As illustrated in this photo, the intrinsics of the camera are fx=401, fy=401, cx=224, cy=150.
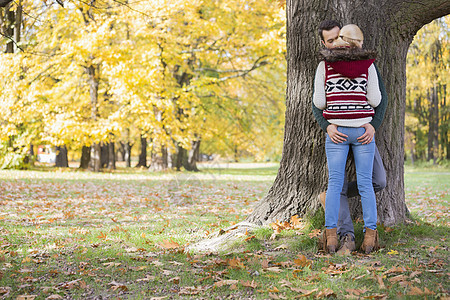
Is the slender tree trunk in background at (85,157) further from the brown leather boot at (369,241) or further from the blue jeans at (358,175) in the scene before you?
the brown leather boot at (369,241)

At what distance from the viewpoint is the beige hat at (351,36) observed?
3.71 meters

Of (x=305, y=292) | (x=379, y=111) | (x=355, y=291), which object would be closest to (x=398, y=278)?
(x=355, y=291)

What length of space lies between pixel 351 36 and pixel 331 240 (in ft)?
6.19

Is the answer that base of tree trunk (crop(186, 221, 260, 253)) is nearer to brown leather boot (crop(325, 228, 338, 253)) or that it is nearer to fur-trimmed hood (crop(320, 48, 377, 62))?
brown leather boot (crop(325, 228, 338, 253))

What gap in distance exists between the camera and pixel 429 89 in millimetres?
27391

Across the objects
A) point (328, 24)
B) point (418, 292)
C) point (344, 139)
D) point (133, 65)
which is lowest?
point (418, 292)

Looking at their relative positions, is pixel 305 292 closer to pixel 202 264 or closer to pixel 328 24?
pixel 202 264

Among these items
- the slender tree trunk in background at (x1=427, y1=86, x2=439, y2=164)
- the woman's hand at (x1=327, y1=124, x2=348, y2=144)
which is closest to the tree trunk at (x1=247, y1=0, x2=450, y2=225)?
the woman's hand at (x1=327, y1=124, x2=348, y2=144)

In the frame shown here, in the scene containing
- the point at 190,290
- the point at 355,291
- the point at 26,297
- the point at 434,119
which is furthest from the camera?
→ the point at 434,119

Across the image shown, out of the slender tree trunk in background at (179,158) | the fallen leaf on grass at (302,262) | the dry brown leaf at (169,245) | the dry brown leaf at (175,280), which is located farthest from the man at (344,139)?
the slender tree trunk in background at (179,158)

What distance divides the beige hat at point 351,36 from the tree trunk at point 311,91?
0.39 m

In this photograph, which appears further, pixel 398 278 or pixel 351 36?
pixel 351 36

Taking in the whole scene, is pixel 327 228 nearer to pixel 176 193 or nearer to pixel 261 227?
pixel 261 227

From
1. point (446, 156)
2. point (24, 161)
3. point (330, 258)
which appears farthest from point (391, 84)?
point (446, 156)
